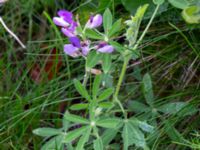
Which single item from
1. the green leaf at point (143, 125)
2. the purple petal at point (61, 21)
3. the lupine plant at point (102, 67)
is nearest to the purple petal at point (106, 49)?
the lupine plant at point (102, 67)

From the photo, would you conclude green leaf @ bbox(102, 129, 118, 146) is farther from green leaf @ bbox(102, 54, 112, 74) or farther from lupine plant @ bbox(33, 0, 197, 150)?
green leaf @ bbox(102, 54, 112, 74)

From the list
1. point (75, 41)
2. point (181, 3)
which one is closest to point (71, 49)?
point (75, 41)

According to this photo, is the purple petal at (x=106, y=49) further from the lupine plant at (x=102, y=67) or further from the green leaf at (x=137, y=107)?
the green leaf at (x=137, y=107)

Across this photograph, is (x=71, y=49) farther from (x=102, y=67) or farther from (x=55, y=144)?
(x=55, y=144)

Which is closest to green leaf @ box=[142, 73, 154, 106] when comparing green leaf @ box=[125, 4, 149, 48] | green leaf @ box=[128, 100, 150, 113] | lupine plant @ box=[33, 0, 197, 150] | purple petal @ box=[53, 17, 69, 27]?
green leaf @ box=[128, 100, 150, 113]

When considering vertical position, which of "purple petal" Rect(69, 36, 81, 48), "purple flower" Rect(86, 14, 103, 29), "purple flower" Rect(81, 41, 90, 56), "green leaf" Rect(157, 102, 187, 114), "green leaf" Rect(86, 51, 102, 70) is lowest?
"green leaf" Rect(157, 102, 187, 114)
